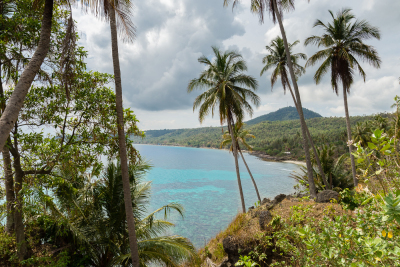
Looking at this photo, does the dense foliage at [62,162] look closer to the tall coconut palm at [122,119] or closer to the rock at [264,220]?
the tall coconut palm at [122,119]

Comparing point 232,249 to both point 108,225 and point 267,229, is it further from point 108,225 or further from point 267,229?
point 108,225

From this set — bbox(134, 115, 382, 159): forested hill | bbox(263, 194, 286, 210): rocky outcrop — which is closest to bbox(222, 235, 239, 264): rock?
bbox(263, 194, 286, 210): rocky outcrop

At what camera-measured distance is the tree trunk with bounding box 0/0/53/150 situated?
3.51m

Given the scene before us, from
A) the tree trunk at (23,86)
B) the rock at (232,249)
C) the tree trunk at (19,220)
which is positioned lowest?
the rock at (232,249)

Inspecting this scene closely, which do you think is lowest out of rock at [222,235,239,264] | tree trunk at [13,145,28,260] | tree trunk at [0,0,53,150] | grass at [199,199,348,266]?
rock at [222,235,239,264]

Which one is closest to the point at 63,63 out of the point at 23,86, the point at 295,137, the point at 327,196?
the point at 23,86

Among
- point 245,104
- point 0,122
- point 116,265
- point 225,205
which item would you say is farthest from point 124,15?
point 225,205

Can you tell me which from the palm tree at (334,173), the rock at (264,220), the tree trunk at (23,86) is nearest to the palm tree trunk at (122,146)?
the tree trunk at (23,86)

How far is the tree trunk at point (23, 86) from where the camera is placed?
3.51m

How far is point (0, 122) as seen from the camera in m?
3.47

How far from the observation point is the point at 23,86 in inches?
154

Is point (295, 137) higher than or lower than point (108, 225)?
higher

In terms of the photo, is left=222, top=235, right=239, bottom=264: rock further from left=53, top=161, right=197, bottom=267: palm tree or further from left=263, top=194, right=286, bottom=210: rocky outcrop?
left=263, top=194, right=286, bottom=210: rocky outcrop

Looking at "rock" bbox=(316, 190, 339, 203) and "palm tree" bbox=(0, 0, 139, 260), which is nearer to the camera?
"palm tree" bbox=(0, 0, 139, 260)
